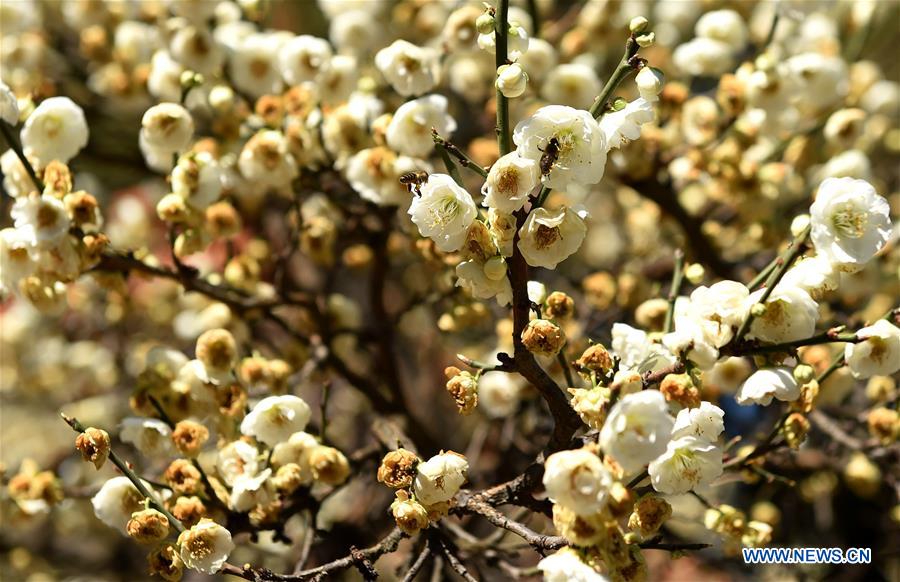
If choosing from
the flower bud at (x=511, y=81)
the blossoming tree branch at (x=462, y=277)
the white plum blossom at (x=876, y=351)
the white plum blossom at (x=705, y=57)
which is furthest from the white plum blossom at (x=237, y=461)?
the white plum blossom at (x=705, y=57)

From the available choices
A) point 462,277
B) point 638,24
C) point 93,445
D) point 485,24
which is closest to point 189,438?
point 93,445

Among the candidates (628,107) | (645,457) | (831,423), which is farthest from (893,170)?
(645,457)

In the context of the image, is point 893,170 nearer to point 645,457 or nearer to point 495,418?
point 495,418

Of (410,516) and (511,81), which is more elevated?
(511,81)

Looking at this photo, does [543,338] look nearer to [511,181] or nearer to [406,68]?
[511,181]

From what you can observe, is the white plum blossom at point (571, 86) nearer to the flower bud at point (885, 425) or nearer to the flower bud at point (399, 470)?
the flower bud at point (885, 425)
